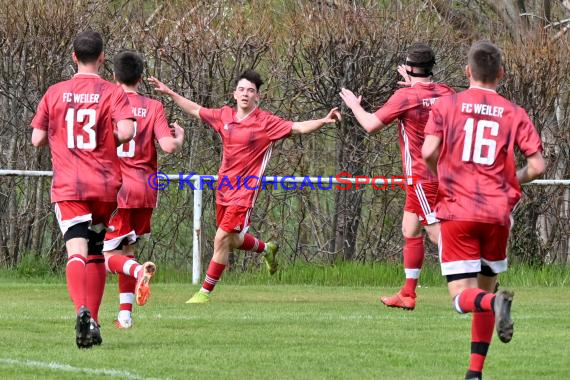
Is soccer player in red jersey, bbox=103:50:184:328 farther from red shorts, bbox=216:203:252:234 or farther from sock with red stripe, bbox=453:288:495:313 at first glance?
sock with red stripe, bbox=453:288:495:313

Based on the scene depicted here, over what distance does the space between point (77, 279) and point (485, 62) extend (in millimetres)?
2947

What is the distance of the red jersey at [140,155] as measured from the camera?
10.1 meters

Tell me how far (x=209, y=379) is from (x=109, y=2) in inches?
417

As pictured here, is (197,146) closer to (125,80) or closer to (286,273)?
(286,273)

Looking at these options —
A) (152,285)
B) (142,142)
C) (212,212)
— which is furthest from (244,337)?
(212,212)

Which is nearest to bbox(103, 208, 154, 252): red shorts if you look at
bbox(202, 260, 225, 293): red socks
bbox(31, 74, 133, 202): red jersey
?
bbox(31, 74, 133, 202): red jersey

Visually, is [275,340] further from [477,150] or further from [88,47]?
[477,150]

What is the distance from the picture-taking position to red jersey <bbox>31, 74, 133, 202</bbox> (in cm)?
831

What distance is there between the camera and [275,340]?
8.96 meters

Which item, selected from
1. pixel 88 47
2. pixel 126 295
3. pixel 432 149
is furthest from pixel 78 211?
pixel 432 149

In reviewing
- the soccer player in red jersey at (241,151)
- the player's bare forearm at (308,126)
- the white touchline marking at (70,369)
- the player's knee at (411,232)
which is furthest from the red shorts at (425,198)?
the white touchline marking at (70,369)

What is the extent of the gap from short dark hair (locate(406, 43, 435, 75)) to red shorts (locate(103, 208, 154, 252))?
2.69m

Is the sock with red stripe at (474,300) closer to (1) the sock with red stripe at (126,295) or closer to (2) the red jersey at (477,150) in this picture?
(2) the red jersey at (477,150)

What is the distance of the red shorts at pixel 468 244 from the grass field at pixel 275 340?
0.72 meters
